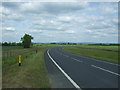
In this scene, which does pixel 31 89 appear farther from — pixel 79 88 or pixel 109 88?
pixel 109 88

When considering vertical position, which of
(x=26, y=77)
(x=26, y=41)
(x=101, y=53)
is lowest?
(x=101, y=53)

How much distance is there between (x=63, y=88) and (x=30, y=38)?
99.7 metres

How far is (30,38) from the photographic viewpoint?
346 ft

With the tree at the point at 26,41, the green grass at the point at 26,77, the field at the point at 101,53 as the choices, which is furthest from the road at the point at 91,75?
the tree at the point at 26,41

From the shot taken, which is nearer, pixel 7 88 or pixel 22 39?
pixel 7 88

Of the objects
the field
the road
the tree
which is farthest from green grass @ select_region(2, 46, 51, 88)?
the tree

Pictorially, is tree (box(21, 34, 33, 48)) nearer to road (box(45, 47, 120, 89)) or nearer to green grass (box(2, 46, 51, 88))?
road (box(45, 47, 120, 89))

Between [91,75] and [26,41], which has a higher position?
[26,41]

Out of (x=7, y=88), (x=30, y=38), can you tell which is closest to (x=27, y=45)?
(x=30, y=38)

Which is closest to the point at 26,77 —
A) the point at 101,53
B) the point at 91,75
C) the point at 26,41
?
the point at 91,75

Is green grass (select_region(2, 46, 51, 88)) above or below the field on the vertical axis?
above

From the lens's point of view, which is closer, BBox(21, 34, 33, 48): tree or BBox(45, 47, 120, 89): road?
BBox(45, 47, 120, 89): road

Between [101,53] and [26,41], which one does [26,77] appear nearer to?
[101,53]

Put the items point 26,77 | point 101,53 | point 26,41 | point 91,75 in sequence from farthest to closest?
point 26,41
point 101,53
point 91,75
point 26,77
